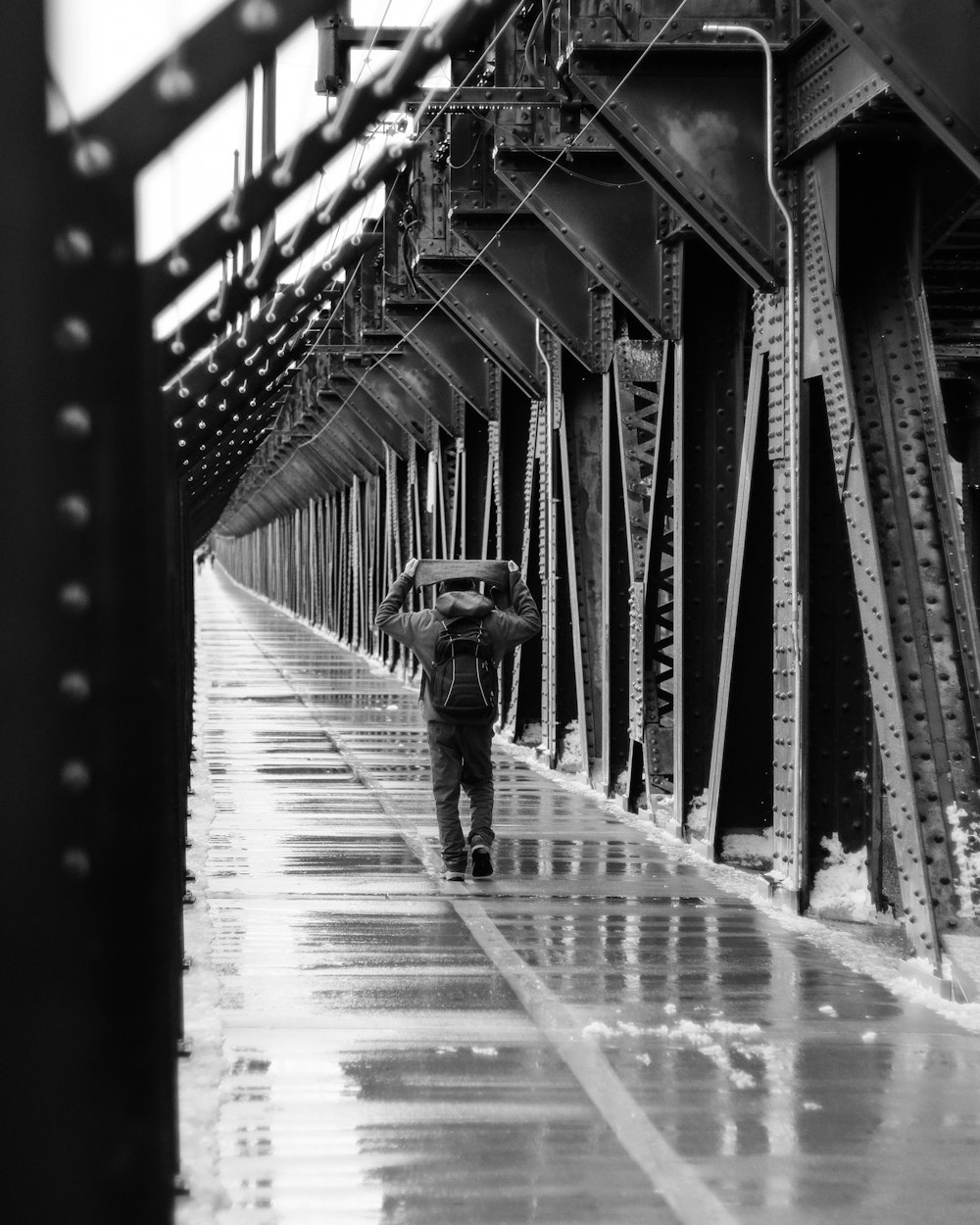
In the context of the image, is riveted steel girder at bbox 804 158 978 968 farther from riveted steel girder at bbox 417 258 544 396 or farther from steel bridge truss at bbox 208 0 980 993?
riveted steel girder at bbox 417 258 544 396

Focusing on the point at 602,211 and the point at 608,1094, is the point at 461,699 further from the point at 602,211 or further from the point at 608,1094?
the point at 602,211

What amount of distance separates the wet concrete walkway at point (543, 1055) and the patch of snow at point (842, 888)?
0.37 m

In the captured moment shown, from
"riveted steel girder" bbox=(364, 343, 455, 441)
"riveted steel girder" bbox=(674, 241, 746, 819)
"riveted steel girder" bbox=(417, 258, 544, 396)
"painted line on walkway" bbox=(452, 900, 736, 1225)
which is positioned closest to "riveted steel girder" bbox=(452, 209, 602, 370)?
"riveted steel girder" bbox=(417, 258, 544, 396)

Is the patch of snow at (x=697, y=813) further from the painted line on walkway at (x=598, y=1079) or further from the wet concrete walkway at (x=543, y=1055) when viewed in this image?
the painted line on walkway at (x=598, y=1079)

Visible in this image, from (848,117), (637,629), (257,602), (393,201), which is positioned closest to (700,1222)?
(848,117)

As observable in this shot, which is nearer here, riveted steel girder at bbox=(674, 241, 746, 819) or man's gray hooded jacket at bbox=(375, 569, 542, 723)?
man's gray hooded jacket at bbox=(375, 569, 542, 723)

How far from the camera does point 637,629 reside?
1330 cm

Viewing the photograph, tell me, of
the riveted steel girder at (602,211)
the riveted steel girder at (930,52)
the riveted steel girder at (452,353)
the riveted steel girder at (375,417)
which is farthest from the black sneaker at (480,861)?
the riveted steel girder at (375,417)

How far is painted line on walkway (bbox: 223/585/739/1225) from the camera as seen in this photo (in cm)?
479

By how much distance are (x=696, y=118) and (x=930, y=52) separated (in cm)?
305

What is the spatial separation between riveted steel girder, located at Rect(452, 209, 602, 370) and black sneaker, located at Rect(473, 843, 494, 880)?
6262mm

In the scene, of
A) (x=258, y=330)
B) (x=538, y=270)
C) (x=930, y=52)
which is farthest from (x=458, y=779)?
(x=538, y=270)

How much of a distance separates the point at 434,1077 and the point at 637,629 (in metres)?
7.58

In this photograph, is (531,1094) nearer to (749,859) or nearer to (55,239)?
(55,239)
